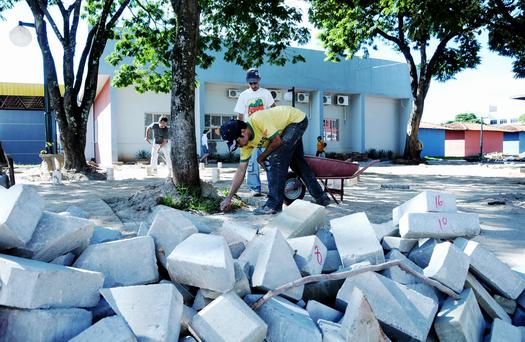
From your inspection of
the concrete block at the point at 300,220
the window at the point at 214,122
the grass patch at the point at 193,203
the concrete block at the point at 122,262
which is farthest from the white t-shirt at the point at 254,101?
the window at the point at 214,122

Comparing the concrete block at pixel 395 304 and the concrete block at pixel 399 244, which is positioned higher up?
the concrete block at pixel 399 244

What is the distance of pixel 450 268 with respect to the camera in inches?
88.3

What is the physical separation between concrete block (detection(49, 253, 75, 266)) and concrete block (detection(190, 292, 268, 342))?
72 cm

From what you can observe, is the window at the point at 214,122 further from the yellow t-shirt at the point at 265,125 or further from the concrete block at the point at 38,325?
the concrete block at the point at 38,325

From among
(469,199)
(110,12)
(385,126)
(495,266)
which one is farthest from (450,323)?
(385,126)

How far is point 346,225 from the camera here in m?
2.70

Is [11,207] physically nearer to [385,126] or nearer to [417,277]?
[417,277]

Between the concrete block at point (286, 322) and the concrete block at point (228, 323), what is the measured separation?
0.08 meters

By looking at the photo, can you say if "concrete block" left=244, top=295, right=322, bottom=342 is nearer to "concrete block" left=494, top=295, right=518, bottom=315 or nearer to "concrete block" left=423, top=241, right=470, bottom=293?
"concrete block" left=423, top=241, right=470, bottom=293

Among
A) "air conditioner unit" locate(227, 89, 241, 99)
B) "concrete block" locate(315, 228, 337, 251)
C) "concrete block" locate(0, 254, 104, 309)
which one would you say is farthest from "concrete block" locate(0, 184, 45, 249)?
"air conditioner unit" locate(227, 89, 241, 99)

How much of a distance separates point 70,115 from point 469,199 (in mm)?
8862

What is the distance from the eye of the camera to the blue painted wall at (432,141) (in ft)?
111

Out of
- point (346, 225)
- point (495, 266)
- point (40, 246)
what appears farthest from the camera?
point (346, 225)

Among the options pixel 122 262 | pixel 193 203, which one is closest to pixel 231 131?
pixel 193 203
